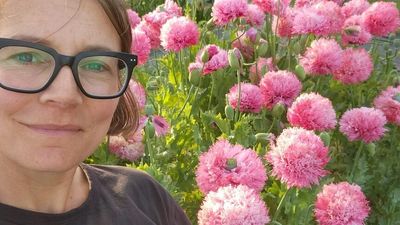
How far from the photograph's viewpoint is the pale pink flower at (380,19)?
2.69m

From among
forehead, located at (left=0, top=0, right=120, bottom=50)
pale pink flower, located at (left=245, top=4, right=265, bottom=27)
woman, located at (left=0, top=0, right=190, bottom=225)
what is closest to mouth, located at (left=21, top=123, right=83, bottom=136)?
woman, located at (left=0, top=0, right=190, bottom=225)

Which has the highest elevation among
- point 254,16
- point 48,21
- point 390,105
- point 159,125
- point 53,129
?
point 48,21

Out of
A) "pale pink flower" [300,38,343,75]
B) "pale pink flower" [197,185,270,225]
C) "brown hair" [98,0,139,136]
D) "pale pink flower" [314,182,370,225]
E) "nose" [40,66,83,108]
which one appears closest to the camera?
"nose" [40,66,83,108]

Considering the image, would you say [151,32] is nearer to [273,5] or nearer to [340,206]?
[273,5]

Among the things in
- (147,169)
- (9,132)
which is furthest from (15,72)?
(147,169)

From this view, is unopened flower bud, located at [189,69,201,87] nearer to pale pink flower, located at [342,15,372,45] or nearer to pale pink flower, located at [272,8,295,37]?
pale pink flower, located at [272,8,295,37]

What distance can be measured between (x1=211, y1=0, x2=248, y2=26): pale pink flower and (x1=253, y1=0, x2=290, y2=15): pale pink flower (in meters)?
0.16

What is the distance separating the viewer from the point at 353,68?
243cm

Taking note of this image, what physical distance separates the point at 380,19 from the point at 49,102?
6.58 feet

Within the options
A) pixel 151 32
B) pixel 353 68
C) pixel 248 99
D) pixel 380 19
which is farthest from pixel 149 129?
pixel 380 19

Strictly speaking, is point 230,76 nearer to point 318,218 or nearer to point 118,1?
point 318,218

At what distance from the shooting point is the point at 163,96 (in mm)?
2420

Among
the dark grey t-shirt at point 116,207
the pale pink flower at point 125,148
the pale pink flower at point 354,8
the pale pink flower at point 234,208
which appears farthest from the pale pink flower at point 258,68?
the dark grey t-shirt at point 116,207

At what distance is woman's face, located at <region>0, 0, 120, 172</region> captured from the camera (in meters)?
0.96
